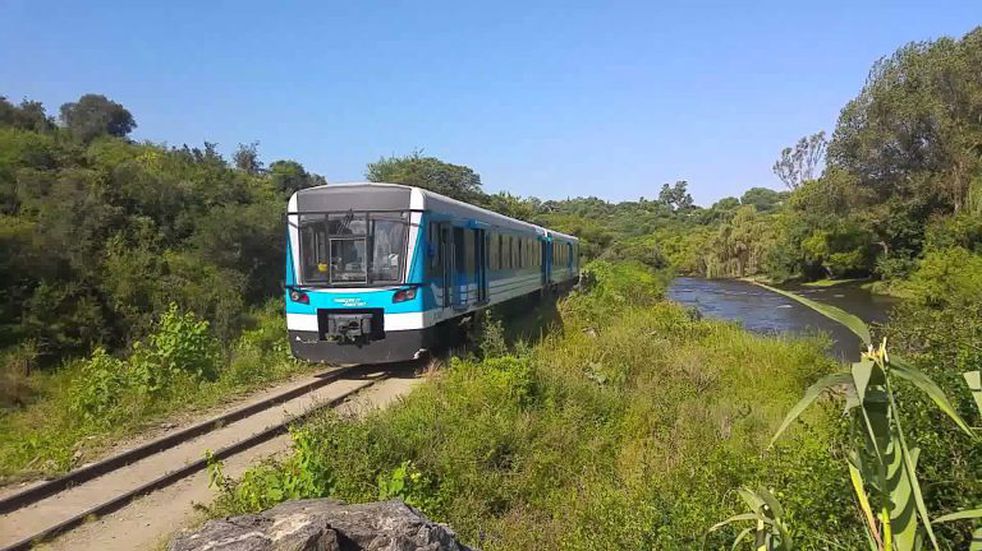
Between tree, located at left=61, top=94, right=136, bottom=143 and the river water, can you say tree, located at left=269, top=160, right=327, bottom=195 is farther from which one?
the river water

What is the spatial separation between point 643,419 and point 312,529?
6471 millimetres

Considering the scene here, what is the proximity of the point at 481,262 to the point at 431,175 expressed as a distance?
31576 mm

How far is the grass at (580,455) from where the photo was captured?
13.7 feet

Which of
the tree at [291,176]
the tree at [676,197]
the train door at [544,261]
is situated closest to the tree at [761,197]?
the tree at [676,197]

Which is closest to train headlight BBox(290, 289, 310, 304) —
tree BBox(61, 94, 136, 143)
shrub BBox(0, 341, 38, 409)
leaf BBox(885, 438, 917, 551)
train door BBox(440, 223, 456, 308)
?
train door BBox(440, 223, 456, 308)

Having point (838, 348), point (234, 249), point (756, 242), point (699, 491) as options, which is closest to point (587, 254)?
point (756, 242)

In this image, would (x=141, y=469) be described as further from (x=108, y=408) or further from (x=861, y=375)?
(x=861, y=375)

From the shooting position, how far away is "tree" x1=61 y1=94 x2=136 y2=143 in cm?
6322

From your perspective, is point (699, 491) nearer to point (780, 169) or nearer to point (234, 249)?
point (234, 249)

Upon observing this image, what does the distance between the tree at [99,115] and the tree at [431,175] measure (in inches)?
1259

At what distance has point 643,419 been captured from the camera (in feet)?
26.9

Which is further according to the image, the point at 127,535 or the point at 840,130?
the point at 840,130

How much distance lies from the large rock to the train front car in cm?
740

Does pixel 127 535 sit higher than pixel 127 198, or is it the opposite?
pixel 127 198
